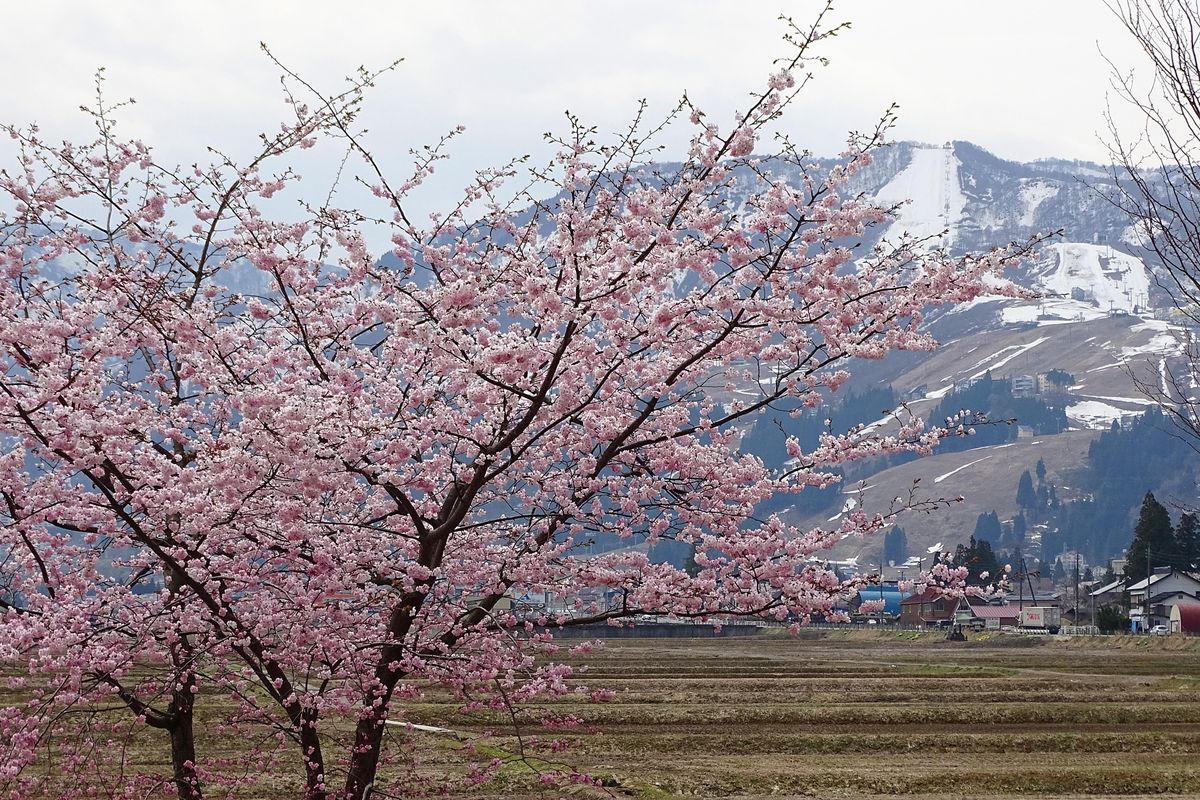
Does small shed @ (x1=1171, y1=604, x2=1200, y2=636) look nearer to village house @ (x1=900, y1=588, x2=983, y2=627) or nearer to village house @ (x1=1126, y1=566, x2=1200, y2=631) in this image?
village house @ (x1=1126, y1=566, x2=1200, y2=631)

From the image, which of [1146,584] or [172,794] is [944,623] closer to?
[1146,584]

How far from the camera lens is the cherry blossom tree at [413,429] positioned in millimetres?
8133

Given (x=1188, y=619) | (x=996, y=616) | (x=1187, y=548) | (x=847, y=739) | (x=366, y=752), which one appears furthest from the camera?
(x=996, y=616)

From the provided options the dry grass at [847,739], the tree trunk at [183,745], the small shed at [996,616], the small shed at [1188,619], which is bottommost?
the small shed at [996,616]

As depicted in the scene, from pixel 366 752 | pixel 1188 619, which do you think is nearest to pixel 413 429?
pixel 366 752

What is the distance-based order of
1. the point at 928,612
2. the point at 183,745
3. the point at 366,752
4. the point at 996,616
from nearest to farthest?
the point at 366,752, the point at 183,745, the point at 996,616, the point at 928,612

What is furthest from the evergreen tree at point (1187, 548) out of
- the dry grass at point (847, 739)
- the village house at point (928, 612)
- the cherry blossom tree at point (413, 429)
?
the cherry blossom tree at point (413, 429)

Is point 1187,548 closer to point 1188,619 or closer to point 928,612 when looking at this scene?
point 1188,619

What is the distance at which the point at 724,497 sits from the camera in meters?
9.86

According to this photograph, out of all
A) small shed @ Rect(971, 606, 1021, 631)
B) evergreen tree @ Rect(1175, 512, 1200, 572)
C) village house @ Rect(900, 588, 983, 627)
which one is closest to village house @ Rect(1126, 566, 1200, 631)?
evergreen tree @ Rect(1175, 512, 1200, 572)

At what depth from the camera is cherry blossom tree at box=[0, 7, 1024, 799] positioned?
8133mm

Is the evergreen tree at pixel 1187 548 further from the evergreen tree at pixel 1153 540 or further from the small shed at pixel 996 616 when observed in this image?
the small shed at pixel 996 616

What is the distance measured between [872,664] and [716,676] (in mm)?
16985

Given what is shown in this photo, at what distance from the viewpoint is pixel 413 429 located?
887cm
